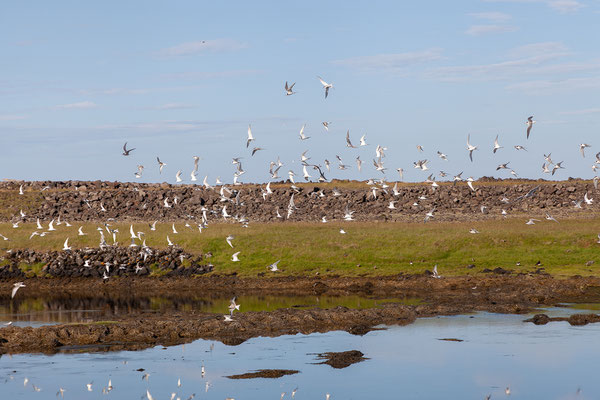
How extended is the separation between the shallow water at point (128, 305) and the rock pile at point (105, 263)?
18.6 ft

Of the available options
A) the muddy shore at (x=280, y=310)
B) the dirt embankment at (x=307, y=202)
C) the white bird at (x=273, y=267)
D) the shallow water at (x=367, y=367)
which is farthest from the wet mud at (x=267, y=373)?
the dirt embankment at (x=307, y=202)

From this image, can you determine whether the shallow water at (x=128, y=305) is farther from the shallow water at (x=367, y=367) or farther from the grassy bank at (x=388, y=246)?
the shallow water at (x=367, y=367)

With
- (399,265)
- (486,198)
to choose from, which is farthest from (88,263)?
(486,198)

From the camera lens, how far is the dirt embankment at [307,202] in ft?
233

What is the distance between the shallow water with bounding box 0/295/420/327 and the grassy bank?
20.0 ft

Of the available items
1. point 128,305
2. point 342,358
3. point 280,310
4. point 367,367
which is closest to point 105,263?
point 128,305

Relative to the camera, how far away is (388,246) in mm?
50688

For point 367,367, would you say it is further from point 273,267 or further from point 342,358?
point 273,267

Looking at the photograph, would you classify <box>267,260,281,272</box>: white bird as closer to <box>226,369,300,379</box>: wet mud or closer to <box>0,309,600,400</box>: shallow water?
<box>0,309,600,400</box>: shallow water

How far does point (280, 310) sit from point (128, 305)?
10.1 m

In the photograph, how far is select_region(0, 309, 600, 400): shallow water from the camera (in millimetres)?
24766

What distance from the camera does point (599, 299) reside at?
1539 inches

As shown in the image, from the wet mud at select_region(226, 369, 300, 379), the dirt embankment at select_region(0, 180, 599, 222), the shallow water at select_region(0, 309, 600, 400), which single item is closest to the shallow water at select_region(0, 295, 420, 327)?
A: the shallow water at select_region(0, 309, 600, 400)

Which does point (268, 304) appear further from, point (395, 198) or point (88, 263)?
point (395, 198)
